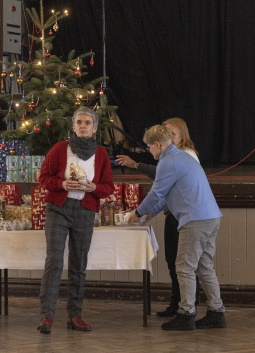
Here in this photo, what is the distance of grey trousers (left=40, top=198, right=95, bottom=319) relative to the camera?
5918mm

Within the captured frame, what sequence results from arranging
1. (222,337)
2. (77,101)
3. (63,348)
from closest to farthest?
(63,348)
(222,337)
(77,101)

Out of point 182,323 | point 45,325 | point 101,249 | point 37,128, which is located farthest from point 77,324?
point 37,128

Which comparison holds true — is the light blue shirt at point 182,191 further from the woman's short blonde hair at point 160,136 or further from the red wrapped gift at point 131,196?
the red wrapped gift at point 131,196

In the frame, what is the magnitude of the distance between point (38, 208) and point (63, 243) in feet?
1.30

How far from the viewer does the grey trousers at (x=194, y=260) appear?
19.6 feet

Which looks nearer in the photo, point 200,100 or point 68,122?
point 68,122

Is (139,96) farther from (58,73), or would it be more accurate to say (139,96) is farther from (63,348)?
(63,348)

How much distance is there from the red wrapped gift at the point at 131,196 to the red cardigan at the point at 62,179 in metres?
0.40

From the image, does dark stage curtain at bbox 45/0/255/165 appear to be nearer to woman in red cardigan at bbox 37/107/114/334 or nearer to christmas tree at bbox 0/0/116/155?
christmas tree at bbox 0/0/116/155

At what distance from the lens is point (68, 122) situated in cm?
835

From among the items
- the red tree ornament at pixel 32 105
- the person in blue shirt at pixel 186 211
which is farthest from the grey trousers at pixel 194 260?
the red tree ornament at pixel 32 105

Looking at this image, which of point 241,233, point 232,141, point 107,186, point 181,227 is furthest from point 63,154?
point 232,141

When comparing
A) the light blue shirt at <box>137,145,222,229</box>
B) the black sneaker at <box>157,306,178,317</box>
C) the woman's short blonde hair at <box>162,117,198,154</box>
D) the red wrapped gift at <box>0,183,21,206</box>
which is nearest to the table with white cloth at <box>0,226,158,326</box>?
the light blue shirt at <box>137,145,222,229</box>

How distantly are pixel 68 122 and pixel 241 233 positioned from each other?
2070 millimetres
